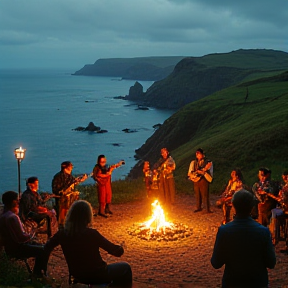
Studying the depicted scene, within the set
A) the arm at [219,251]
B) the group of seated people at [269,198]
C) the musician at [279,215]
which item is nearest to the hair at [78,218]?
the arm at [219,251]

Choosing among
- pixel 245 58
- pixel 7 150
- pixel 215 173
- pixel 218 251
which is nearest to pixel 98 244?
pixel 218 251

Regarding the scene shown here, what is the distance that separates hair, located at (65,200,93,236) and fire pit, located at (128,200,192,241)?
7.49m

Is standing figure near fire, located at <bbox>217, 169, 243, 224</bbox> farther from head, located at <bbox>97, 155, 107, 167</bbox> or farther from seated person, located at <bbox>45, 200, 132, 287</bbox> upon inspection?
seated person, located at <bbox>45, 200, 132, 287</bbox>

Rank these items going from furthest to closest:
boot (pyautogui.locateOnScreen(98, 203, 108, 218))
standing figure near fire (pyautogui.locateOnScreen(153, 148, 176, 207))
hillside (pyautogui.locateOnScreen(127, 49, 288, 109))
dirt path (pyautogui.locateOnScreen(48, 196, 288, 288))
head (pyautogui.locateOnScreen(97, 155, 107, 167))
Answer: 1. hillside (pyautogui.locateOnScreen(127, 49, 288, 109))
2. standing figure near fire (pyautogui.locateOnScreen(153, 148, 176, 207))
3. boot (pyautogui.locateOnScreen(98, 203, 108, 218))
4. head (pyautogui.locateOnScreen(97, 155, 107, 167))
5. dirt path (pyautogui.locateOnScreen(48, 196, 288, 288))

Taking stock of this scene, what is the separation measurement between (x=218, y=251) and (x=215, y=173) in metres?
20.8

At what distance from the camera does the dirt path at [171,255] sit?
10.2 m

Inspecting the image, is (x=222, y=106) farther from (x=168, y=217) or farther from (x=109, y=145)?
(x=168, y=217)

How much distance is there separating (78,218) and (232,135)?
31854mm

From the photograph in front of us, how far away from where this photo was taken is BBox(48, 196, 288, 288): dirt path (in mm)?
10188

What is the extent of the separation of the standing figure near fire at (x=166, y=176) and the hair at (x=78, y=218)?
396 inches


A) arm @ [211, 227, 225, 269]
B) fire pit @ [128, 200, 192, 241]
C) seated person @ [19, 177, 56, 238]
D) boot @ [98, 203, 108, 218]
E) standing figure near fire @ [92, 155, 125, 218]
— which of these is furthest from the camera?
boot @ [98, 203, 108, 218]

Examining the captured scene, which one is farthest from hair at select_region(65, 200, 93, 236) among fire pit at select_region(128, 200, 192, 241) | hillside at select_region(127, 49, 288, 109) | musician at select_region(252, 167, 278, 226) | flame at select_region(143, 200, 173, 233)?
hillside at select_region(127, 49, 288, 109)

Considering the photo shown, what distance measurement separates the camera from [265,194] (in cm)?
1293

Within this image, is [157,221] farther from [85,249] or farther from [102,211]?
[85,249]
